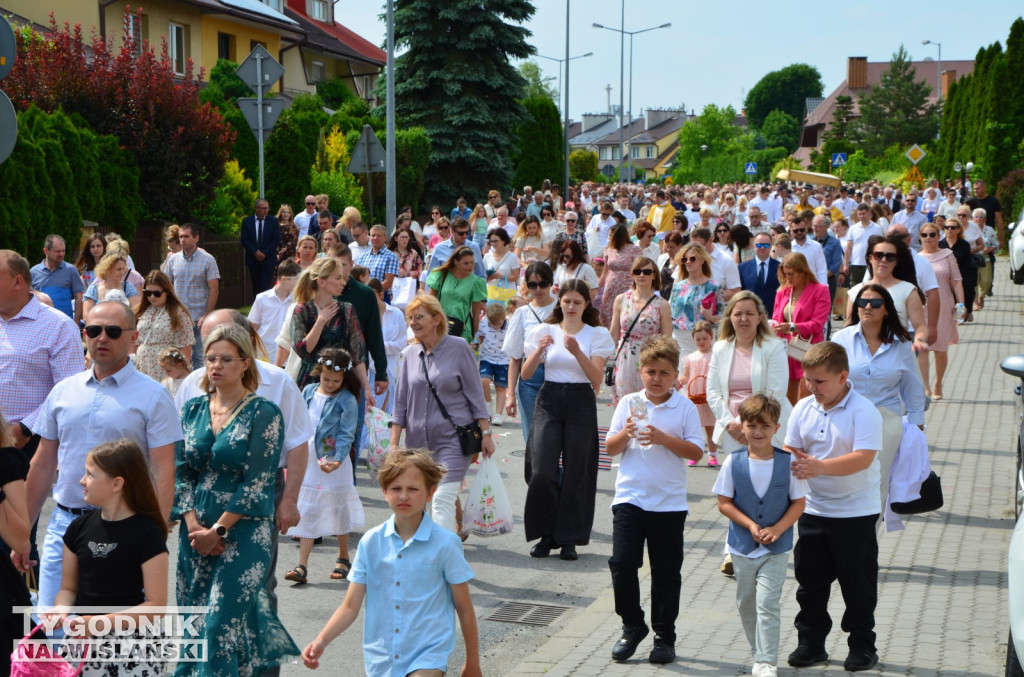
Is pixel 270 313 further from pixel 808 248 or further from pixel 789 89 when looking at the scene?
pixel 789 89

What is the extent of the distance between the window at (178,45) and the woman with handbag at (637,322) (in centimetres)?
3376

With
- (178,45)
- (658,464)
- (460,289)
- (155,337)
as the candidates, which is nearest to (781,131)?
(178,45)

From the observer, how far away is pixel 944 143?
52281 millimetres

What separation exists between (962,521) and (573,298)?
10.9ft

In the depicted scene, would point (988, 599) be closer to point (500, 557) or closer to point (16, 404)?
point (500, 557)

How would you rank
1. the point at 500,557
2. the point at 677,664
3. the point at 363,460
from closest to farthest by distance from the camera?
the point at 677,664 → the point at 500,557 → the point at 363,460

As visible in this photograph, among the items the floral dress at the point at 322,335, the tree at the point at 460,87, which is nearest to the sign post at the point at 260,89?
the floral dress at the point at 322,335

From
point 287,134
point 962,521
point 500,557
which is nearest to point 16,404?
point 500,557

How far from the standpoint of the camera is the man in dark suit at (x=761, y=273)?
15000 mm

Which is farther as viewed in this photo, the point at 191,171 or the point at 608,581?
the point at 191,171

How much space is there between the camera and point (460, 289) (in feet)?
42.5

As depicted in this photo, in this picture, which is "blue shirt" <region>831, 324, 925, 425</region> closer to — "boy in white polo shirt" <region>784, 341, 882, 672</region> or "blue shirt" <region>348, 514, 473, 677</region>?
"boy in white polo shirt" <region>784, 341, 882, 672</region>

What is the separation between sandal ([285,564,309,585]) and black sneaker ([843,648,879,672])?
347 cm

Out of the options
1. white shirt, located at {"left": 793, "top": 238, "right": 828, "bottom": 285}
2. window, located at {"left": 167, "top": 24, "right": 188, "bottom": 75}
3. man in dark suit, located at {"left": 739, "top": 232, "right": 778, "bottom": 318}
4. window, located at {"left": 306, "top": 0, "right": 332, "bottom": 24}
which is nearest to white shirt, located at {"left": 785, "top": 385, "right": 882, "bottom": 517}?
man in dark suit, located at {"left": 739, "top": 232, "right": 778, "bottom": 318}
